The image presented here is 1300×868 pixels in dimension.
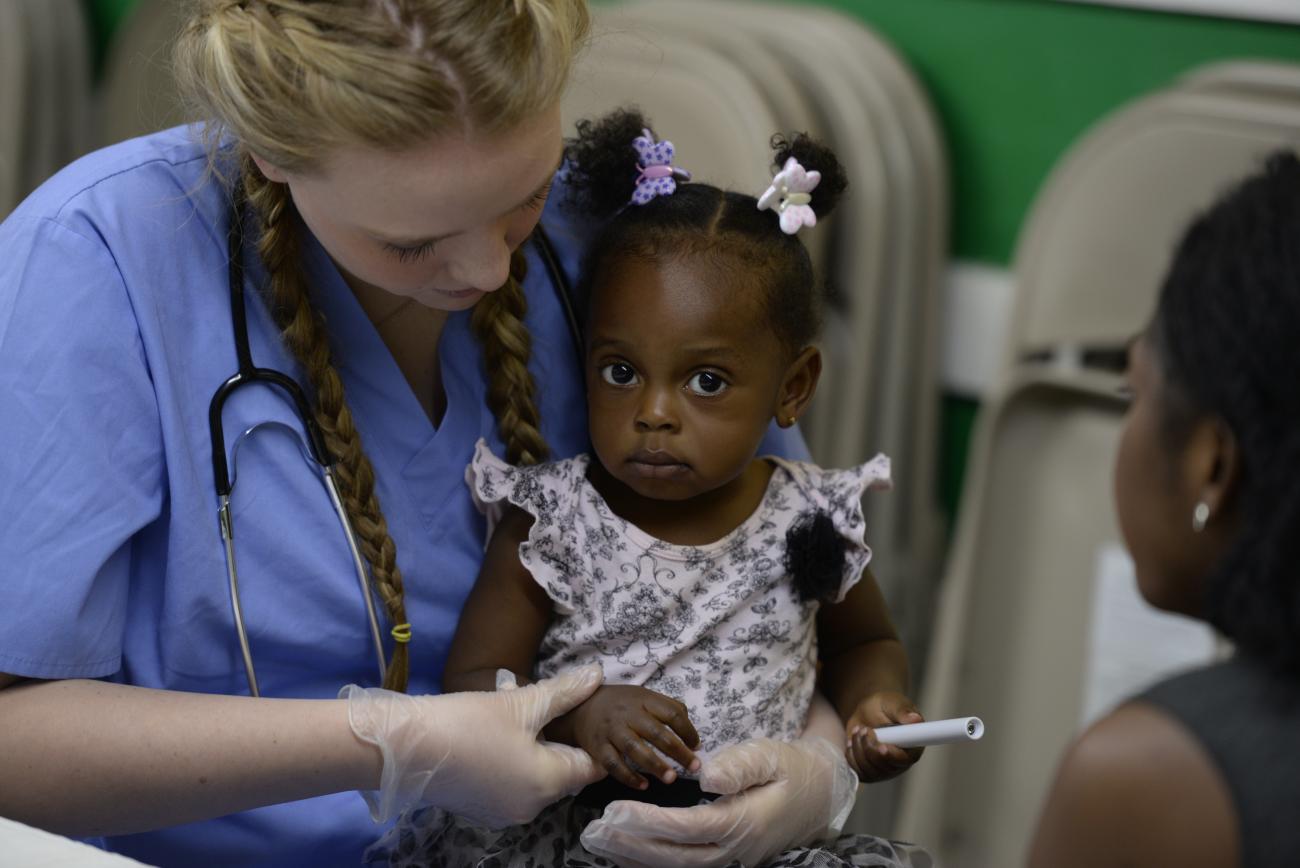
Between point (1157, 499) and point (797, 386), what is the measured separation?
0.48 metres

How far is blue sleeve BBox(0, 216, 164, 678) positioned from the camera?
1.17 m

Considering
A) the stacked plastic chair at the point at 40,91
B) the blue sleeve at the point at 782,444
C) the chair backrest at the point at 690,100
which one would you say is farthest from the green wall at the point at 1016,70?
the stacked plastic chair at the point at 40,91

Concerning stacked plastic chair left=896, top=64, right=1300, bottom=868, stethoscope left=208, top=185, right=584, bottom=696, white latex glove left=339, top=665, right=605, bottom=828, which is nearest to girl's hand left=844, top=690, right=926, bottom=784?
white latex glove left=339, top=665, right=605, bottom=828

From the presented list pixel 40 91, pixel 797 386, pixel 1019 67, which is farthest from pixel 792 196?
pixel 40 91

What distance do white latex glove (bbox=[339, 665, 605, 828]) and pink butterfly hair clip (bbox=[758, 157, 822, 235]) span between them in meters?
0.49

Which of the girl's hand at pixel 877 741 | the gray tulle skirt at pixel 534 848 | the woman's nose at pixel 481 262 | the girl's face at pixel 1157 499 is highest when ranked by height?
the woman's nose at pixel 481 262

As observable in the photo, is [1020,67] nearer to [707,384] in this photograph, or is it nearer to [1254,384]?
[707,384]

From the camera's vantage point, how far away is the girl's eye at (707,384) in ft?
4.44

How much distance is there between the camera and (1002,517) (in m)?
2.23

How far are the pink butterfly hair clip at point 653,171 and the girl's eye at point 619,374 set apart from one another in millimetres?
172

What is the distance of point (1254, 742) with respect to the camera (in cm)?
94

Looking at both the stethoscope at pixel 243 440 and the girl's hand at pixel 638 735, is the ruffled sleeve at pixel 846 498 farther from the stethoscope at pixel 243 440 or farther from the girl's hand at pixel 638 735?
the stethoscope at pixel 243 440

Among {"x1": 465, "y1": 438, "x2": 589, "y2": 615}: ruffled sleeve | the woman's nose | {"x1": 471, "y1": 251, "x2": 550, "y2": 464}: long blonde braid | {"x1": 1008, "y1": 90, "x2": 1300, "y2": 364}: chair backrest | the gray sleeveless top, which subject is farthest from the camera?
{"x1": 1008, "y1": 90, "x2": 1300, "y2": 364}: chair backrest

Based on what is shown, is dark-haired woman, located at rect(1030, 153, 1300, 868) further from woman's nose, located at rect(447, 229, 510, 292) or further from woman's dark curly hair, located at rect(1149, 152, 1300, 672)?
woman's nose, located at rect(447, 229, 510, 292)
